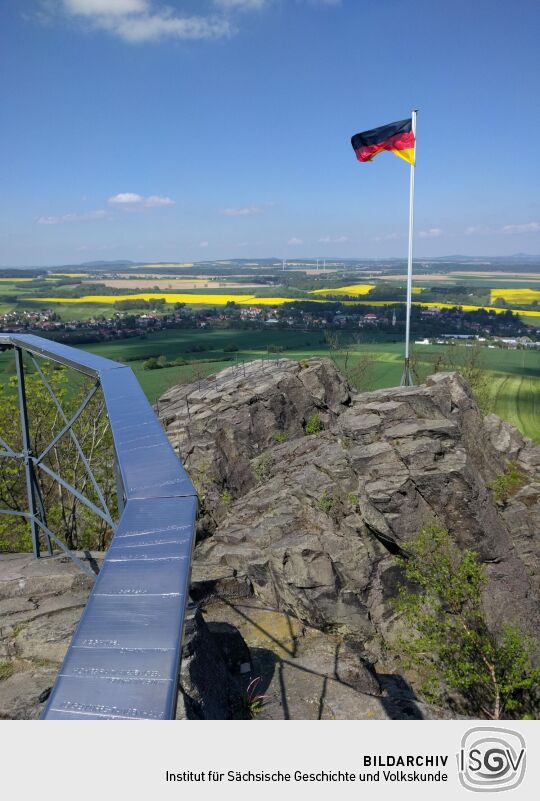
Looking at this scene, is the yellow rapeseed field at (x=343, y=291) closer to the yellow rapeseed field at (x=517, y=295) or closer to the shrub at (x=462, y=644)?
the yellow rapeseed field at (x=517, y=295)

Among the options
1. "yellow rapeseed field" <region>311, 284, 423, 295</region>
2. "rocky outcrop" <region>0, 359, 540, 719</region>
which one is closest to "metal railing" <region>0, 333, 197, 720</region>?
"rocky outcrop" <region>0, 359, 540, 719</region>

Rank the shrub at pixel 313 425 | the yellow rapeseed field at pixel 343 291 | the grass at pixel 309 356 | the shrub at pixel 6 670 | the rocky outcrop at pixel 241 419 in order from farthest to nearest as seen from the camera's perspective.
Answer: the yellow rapeseed field at pixel 343 291, the grass at pixel 309 356, the shrub at pixel 313 425, the rocky outcrop at pixel 241 419, the shrub at pixel 6 670

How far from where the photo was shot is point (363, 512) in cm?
1900

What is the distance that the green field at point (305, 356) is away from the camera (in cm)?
5497

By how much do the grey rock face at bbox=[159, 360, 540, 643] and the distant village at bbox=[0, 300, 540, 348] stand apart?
2159 inches

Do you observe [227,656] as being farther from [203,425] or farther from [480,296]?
[480,296]

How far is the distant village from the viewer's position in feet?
297

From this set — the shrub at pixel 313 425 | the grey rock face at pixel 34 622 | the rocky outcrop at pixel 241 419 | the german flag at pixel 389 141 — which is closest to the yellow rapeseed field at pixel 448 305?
the rocky outcrop at pixel 241 419

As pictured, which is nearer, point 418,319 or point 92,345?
point 92,345

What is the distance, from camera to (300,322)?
103 meters
